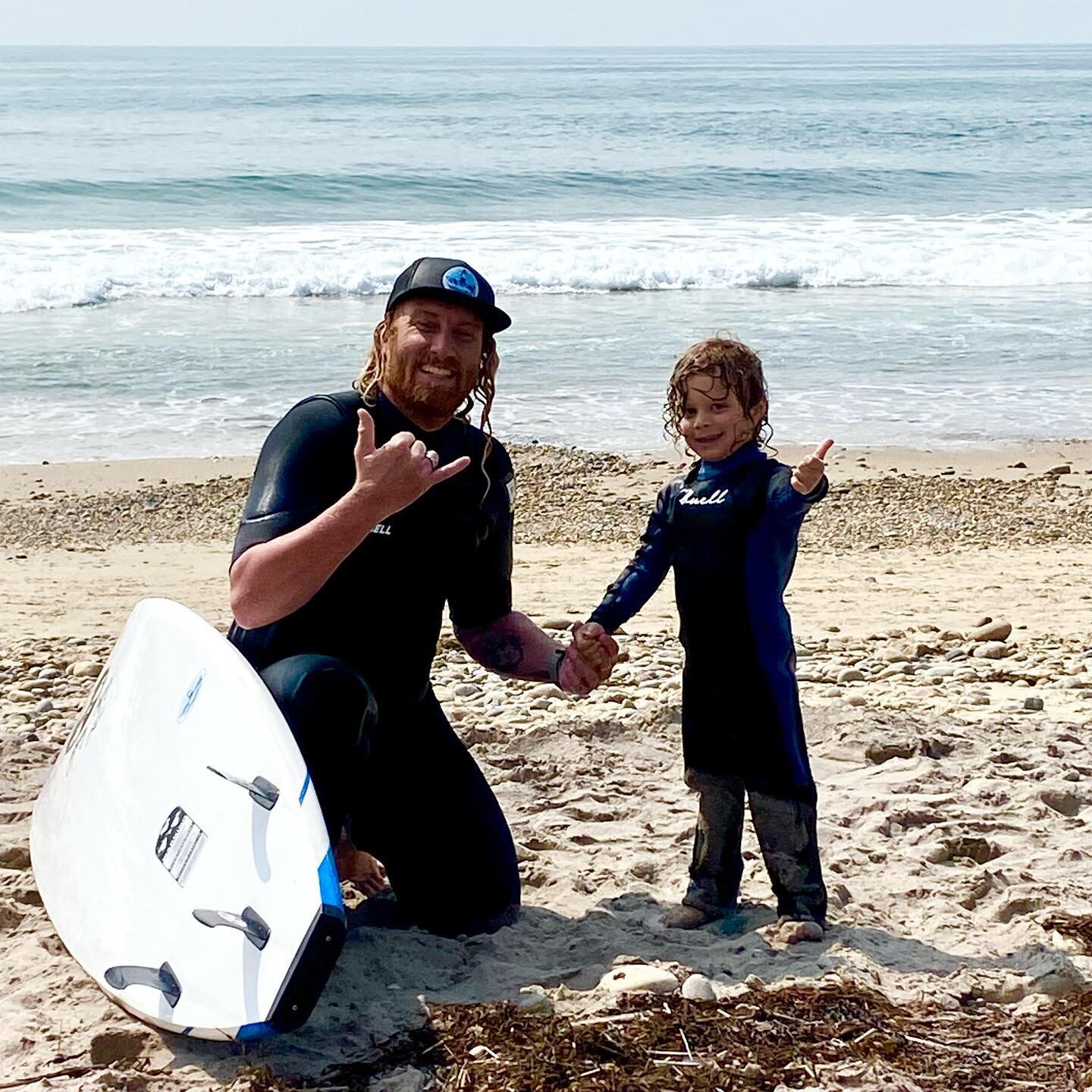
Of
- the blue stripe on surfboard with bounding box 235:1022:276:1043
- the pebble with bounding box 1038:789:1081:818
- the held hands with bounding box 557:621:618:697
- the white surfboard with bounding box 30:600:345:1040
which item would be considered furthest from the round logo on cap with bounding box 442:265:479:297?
the pebble with bounding box 1038:789:1081:818

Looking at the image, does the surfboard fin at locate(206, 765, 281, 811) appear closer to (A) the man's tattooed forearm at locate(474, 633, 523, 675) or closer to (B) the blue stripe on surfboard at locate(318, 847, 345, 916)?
(B) the blue stripe on surfboard at locate(318, 847, 345, 916)

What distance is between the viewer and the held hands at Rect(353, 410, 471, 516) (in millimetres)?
3254

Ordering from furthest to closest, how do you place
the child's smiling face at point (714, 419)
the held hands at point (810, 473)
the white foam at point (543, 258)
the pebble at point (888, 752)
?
the white foam at point (543, 258) < the pebble at point (888, 752) < the child's smiling face at point (714, 419) < the held hands at point (810, 473)

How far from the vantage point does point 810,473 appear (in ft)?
11.2

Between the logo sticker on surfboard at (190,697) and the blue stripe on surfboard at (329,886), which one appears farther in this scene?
the logo sticker on surfboard at (190,697)

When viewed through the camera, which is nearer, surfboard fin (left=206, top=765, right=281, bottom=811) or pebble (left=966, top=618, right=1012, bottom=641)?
surfboard fin (left=206, top=765, right=281, bottom=811)

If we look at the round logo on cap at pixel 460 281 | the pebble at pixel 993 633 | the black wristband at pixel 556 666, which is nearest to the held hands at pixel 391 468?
the round logo on cap at pixel 460 281

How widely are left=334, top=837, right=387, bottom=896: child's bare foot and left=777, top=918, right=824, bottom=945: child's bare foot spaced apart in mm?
1120

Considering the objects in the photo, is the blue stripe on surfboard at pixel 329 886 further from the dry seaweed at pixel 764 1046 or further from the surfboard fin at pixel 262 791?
the dry seaweed at pixel 764 1046

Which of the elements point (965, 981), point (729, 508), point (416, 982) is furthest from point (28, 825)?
point (965, 981)

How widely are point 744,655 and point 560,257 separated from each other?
1838 centimetres

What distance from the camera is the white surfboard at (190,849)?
289cm

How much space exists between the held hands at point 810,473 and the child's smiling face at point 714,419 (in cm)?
25

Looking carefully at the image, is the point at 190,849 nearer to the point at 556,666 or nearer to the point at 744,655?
the point at 556,666
